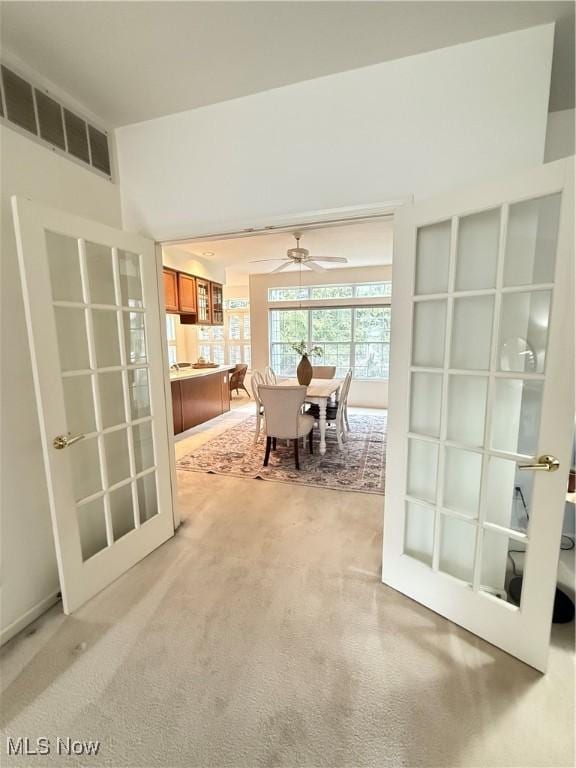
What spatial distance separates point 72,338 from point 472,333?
204 cm

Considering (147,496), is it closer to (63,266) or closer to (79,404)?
(79,404)

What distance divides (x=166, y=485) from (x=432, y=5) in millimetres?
2805

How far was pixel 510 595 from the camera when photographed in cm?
167

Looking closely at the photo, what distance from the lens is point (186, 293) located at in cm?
492

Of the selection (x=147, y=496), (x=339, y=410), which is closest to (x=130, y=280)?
(x=147, y=496)

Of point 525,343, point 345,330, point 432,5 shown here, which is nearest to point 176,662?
point 525,343

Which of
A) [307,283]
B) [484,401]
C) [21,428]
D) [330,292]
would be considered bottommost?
[21,428]

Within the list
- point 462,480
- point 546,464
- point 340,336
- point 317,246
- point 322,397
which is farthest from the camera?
point 340,336

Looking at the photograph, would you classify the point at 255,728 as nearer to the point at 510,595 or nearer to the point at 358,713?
the point at 358,713

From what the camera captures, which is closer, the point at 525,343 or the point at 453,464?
the point at 525,343

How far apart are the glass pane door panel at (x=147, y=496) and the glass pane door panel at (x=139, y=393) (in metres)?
0.42

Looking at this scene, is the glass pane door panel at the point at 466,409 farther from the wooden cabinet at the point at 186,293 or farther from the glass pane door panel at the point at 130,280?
the wooden cabinet at the point at 186,293

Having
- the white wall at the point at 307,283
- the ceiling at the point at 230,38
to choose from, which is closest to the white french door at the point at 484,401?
the ceiling at the point at 230,38

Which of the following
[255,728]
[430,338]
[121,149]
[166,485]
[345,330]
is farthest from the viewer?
[345,330]
